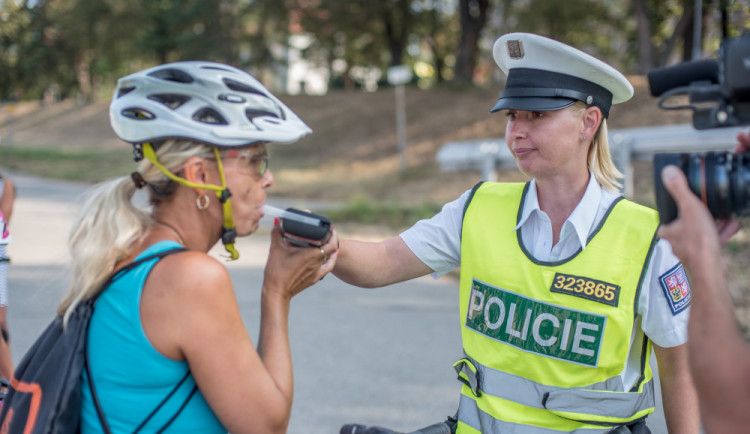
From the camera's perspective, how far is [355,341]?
603cm

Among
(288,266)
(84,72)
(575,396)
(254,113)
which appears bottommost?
(84,72)

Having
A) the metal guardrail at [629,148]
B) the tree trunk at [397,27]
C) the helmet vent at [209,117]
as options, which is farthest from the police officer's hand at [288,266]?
the tree trunk at [397,27]

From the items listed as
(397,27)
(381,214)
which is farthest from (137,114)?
(397,27)

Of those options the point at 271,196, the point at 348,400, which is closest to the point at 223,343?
the point at 348,400

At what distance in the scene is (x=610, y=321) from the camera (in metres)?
2.11

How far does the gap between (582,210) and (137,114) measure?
4.55 feet

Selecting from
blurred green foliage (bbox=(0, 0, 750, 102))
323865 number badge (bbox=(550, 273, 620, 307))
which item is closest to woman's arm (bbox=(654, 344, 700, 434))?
323865 number badge (bbox=(550, 273, 620, 307))

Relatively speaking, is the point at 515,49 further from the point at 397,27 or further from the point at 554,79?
the point at 397,27

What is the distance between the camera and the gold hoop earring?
6.34 ft

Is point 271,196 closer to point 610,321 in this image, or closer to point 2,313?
point 2,313

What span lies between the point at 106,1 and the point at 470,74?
25.9m

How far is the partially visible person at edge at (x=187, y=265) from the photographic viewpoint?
1704 mm

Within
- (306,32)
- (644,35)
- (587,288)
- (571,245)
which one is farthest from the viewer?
(306,32)

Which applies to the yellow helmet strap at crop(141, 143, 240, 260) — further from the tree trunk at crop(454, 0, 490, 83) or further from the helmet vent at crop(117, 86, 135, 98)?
the tree trunk at crop(454, 0, 490, 83)
